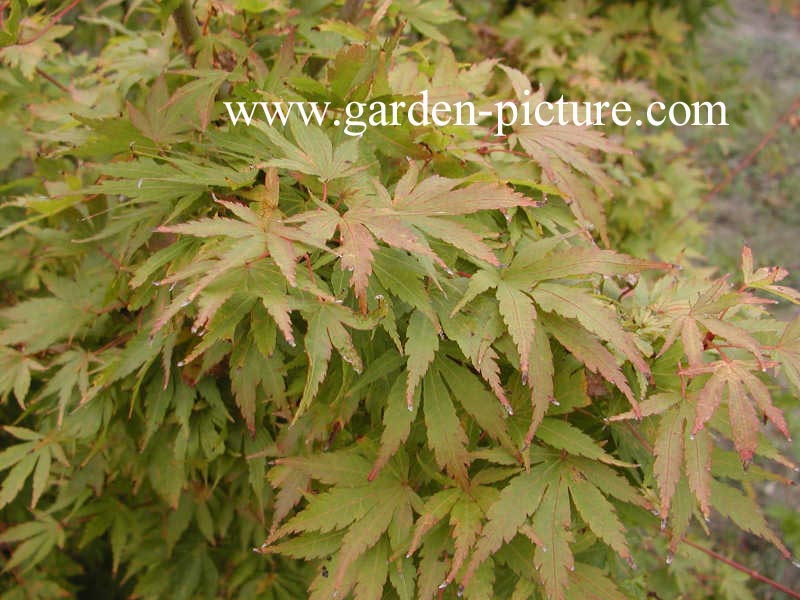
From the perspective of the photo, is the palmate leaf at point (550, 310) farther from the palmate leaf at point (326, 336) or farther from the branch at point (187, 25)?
the branch at point (187, 25)

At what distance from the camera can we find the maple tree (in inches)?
45.9

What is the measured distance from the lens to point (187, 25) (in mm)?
1608

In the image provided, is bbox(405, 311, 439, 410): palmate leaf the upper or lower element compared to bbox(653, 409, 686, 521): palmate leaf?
upper

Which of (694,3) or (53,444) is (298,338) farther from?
(694,3)

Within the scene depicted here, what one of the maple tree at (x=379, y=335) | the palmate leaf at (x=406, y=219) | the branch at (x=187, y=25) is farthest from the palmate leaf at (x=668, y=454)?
the branch at (x=187, y=25)

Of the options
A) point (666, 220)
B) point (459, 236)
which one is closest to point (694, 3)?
point (666, 220)

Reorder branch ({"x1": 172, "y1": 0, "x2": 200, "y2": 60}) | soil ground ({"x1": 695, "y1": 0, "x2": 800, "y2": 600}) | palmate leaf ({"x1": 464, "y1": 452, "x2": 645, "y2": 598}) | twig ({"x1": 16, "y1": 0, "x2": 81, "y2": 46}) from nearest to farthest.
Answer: palmate leaf ({"x1": 464, "y1": 452, "x2": 645, "y2": 598}), twig ({"x1": 16, "y1": 0, "x2": 81, "y2": 46}), branch ({"x1": 172, "y1": 0, "x2": 200, "y2": 60}), soil ground ({"x1": 695, "y1": 0, "x2": 800, "y2": 600})

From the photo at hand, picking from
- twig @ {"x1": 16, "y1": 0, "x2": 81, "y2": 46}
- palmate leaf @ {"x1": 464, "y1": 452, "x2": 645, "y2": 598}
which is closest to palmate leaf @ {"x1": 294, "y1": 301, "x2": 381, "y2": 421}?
palmate leaf @ {"x1": 464, "y1": 452, "x2": 645, "y2": 598}

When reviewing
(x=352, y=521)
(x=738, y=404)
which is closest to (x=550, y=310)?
(x=738, y=404)

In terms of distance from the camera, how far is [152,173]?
129 cm

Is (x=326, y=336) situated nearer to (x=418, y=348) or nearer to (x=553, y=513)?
(x=418, y=348)

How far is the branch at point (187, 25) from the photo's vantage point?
158 centimetres

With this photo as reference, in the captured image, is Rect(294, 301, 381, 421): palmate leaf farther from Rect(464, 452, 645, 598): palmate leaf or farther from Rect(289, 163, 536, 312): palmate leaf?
Rect(464, 452, 645, 598): palmate leaf

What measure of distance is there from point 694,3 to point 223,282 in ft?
11.1
